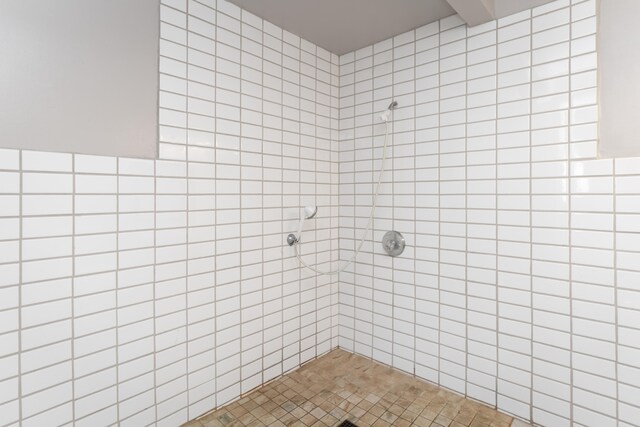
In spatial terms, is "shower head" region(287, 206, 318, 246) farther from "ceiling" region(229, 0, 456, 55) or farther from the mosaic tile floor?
"ceiling" region(229, 0, 456, 55)

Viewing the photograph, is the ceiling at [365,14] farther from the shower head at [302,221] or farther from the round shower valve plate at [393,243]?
the round shower valve plate at [393,243]

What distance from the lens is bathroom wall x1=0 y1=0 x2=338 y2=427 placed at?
38.4 inches

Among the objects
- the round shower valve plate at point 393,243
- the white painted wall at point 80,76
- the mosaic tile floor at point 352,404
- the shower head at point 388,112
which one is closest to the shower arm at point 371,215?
the shower head at point 388,112

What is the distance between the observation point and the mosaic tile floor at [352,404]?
4.33 ft

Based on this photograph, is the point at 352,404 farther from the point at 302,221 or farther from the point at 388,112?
the point at 388,112

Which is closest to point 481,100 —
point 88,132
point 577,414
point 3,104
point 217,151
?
point 217,151

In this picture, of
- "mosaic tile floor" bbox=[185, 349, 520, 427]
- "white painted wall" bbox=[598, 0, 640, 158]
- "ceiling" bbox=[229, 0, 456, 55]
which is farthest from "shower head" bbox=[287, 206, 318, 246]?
"white painted wall" bbox=[598, 0, 640, 158]

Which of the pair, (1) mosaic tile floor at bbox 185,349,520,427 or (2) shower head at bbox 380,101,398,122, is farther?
(2) shower head at bbox 380,101,398,122

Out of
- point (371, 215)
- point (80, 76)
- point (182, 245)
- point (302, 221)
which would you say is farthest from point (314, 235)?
point (80, 76)

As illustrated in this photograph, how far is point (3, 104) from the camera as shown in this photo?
2.97ft

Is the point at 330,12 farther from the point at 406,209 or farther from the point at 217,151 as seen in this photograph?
the point at 406,209

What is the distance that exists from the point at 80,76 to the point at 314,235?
121 centimetres

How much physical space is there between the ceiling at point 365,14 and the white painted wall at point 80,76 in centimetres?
53

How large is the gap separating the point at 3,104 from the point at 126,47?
1.36ft
